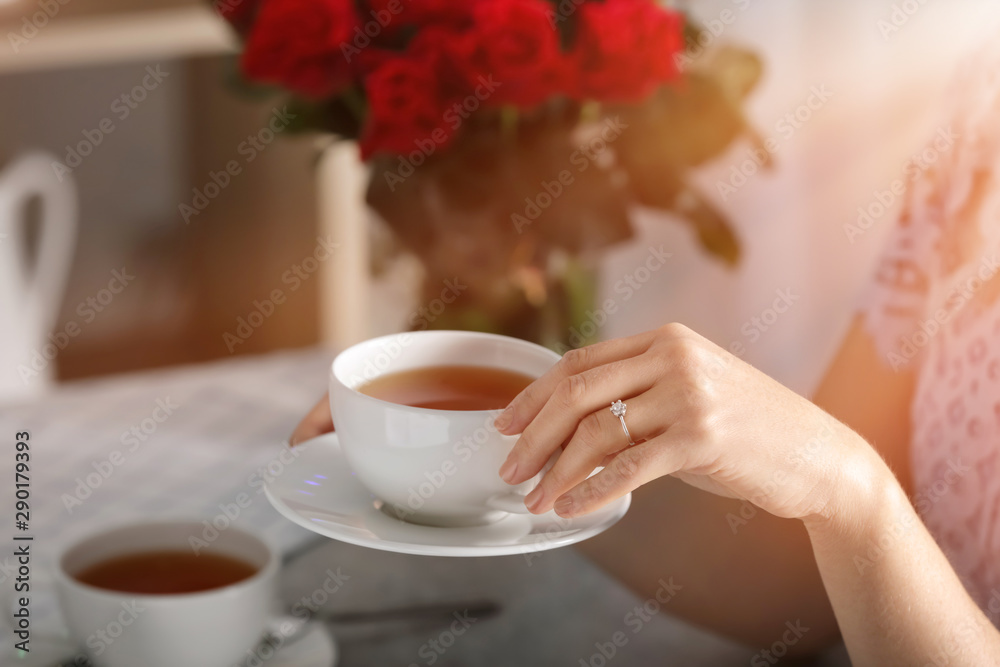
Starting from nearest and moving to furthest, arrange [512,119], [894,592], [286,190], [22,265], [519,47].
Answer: [894,592] < [519,47] < [512,119] < [22,265] < [286,190]

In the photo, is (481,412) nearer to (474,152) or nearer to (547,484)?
(547,484)

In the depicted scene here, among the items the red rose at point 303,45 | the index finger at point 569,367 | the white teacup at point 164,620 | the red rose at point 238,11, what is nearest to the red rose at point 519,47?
the red rose at point 303,45

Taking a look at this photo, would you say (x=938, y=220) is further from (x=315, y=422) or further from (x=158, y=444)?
(x=158, y=444)

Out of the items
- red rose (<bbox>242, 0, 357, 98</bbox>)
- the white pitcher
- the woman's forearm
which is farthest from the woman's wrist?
the white pitcher

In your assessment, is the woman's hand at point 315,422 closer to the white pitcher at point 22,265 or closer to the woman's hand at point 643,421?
the woman's hand at point 643,421

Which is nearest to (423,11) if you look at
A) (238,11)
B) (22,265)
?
(238,11)

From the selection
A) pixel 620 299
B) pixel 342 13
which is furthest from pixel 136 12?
pixel 342 13
